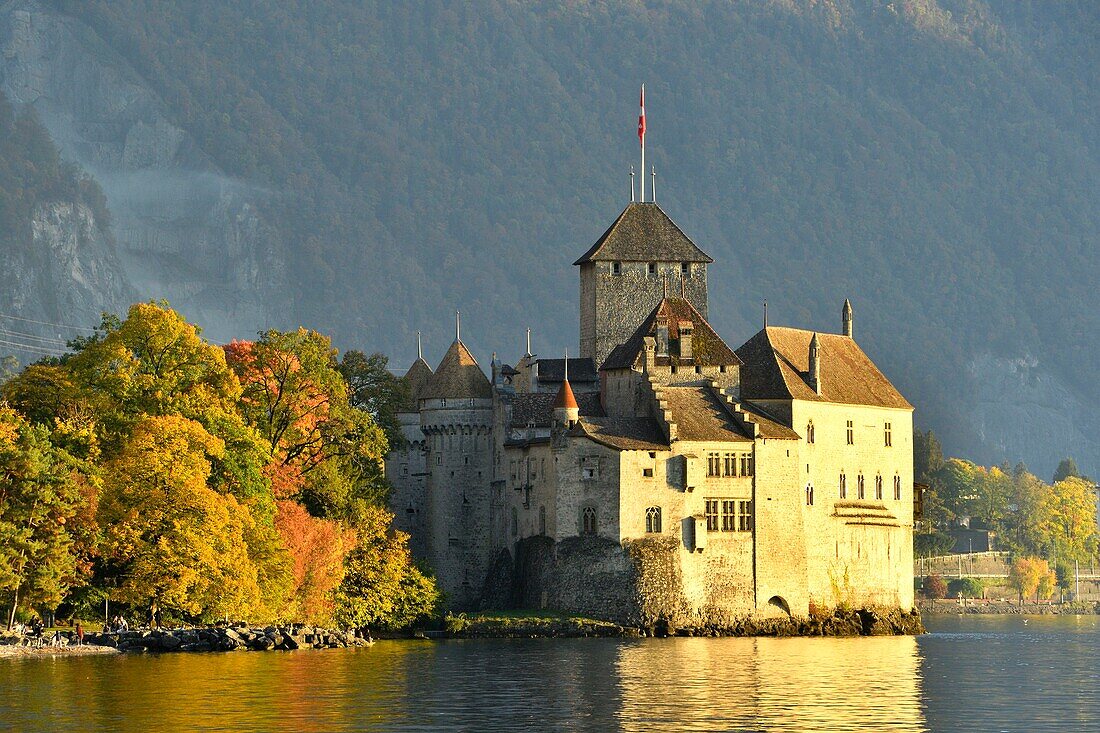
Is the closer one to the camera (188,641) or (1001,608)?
(188,641)

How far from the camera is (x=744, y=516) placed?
107 metres

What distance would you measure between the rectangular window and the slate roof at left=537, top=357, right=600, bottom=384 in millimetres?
16042

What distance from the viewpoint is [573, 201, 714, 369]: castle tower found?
124562mm

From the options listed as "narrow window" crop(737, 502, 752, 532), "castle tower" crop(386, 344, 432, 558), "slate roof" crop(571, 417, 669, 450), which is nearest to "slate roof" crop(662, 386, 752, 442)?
"slate roof" crop(571, 417, 669, 450)

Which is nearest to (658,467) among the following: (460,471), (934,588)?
(460,471)

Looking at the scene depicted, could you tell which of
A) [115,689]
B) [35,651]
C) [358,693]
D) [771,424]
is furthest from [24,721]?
[771,424]

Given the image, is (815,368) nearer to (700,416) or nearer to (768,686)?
(700,416)

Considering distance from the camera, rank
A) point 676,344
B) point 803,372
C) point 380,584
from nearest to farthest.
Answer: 1. point 380,584
2. point 676,344
3. point 803,372

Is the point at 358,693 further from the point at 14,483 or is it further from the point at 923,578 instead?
the point at 923,578

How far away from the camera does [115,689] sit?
2712 inches

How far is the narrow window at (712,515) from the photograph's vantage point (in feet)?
350

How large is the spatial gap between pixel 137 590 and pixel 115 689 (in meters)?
17.6

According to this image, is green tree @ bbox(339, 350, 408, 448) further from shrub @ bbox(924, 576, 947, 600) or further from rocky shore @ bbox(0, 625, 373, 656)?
shrub @ bbox(924, 576, 947, 600)

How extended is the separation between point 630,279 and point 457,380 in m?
12.6
